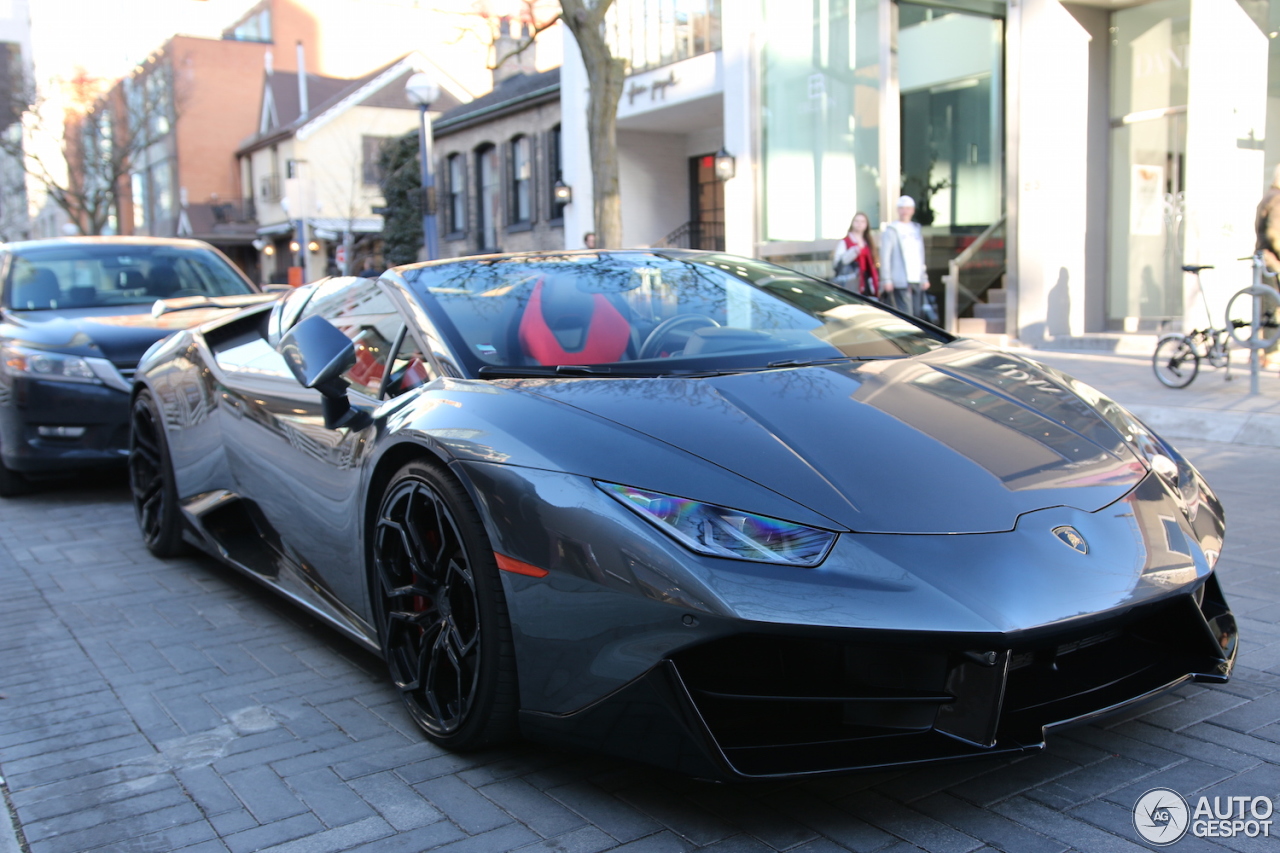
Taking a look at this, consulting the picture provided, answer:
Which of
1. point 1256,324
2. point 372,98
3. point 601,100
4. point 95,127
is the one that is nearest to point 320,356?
point 1256,324

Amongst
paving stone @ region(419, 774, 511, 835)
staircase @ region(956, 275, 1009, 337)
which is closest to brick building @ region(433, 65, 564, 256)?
staircase @ region(956, 275, 1009, 337)

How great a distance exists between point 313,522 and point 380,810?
115 cm

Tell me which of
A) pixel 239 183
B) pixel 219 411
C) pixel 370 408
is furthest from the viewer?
pixel 239 183

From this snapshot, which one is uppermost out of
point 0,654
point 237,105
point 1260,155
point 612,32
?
point 237,105

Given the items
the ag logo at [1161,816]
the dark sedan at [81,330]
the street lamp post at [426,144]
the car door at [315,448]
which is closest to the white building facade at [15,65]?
the street lamp post at [426,144]

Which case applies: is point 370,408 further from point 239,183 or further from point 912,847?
point 239,183

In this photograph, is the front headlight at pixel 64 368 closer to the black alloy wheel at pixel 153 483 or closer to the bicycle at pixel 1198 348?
the black alloy wheel at pixel 153 483

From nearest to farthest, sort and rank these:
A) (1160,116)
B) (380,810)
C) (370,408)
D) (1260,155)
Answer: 1. (380,810)
2. (370,408)
3. (1260,155)
4. (1160,116)

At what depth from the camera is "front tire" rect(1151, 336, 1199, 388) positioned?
858 cm

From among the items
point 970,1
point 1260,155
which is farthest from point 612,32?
point 1260,155

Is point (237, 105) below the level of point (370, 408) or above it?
above

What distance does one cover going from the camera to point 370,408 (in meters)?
3.08

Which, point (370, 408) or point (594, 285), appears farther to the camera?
point (594, 285)

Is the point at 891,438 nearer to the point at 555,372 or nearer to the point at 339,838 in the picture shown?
the point at 555,372
